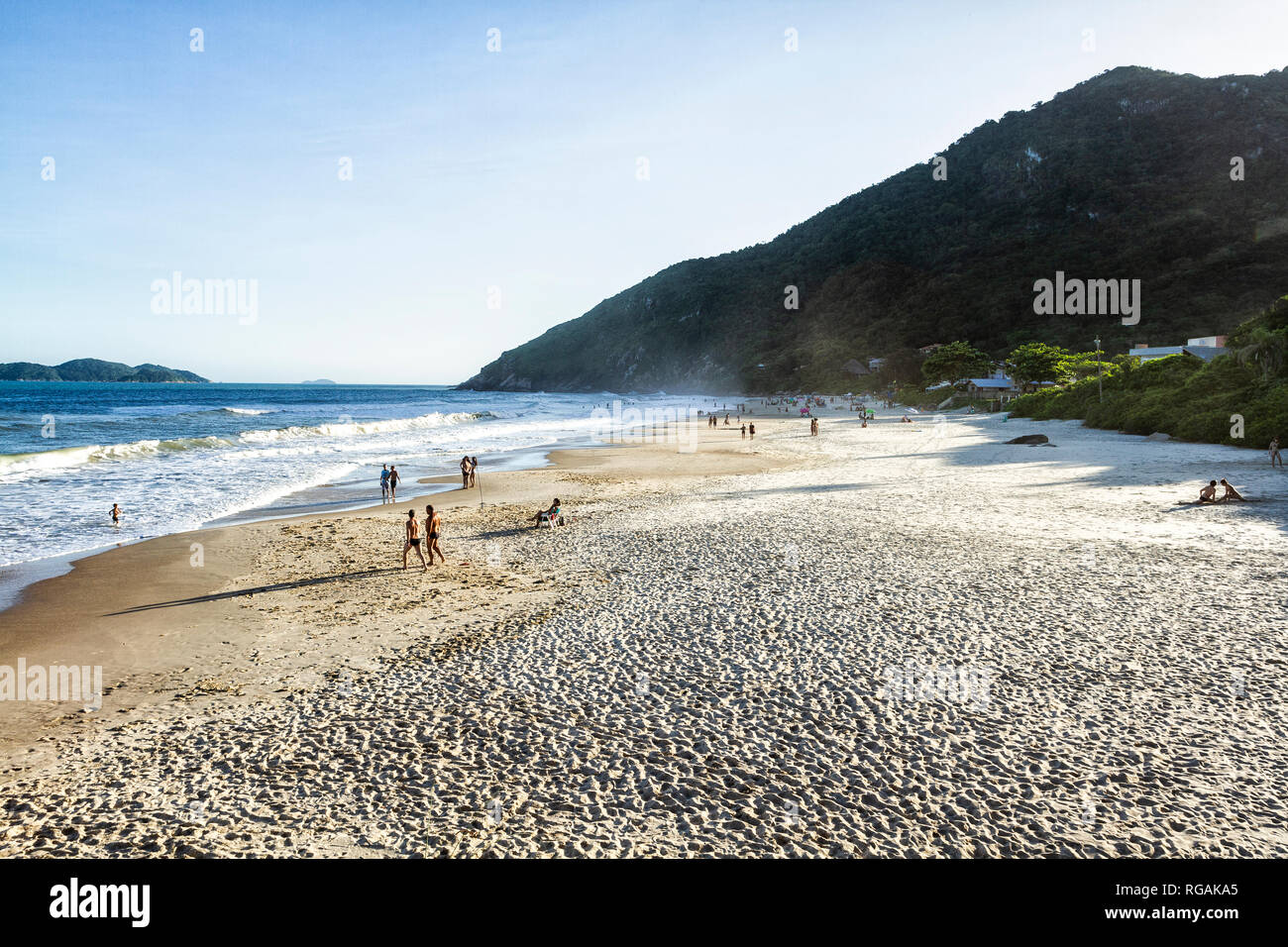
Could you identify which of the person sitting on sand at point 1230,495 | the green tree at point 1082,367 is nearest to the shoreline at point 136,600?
the person sitting on sand at point 1230,495

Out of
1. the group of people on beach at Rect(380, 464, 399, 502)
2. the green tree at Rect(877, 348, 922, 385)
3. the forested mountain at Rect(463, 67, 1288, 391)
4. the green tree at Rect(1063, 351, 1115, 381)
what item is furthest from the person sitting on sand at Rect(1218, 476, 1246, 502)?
the green tree at Rect(877, 348, 922, 385)

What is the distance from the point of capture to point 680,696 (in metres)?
8.04

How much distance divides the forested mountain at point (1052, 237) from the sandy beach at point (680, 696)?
89.8 metres

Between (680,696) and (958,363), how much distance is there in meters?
79.1

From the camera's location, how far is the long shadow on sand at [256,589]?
12.2 m

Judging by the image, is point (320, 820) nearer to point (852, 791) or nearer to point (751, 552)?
point (852, 791)

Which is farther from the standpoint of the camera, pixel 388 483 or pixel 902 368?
pixel 902 368

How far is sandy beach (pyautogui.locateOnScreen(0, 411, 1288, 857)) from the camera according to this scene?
5.60 m

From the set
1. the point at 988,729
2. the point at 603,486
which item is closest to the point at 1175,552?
the point at 988,729

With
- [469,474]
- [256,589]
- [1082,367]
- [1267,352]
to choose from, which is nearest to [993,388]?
[1082,367]

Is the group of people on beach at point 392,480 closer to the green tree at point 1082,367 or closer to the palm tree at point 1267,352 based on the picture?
the palm tree at point 1267,352

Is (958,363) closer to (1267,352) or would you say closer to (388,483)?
(1267,352)

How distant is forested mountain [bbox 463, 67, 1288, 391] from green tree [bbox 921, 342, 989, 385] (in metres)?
21.8
